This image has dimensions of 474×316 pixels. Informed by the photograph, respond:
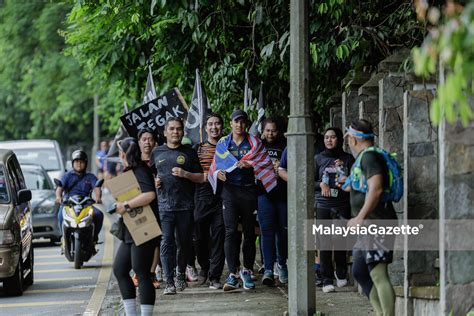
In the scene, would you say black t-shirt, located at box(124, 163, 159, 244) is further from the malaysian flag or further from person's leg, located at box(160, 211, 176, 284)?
the malaysian flag

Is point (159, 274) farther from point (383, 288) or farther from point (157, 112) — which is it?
point (383, 288)

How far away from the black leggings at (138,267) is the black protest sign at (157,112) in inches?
225

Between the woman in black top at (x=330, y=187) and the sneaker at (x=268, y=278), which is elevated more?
the woman in black top at (x=330, y=187)

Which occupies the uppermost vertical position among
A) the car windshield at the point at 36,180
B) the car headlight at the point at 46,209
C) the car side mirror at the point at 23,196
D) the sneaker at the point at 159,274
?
the car side mirror at the point at 23,196

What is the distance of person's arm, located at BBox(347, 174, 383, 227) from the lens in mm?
8547

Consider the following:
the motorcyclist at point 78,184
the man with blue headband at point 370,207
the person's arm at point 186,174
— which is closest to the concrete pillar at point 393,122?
the man with blue headband at point 370,207

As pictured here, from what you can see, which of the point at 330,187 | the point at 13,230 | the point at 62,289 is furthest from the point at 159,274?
the point at 330,187

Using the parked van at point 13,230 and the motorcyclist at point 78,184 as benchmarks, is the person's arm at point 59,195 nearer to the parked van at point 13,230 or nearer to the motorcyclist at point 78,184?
the motorcyclist at point 78,184

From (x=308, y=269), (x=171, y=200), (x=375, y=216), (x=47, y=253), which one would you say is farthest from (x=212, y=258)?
(x=47, y=253)

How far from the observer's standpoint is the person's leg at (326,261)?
12.2 meters

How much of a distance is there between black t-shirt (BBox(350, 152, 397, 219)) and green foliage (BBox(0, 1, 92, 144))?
21614 mm

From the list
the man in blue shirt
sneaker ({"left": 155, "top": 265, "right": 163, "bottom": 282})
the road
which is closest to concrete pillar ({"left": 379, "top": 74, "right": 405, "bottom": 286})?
the man in blue shirt

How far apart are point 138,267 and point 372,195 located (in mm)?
2142

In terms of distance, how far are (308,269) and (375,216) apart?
107 cm
